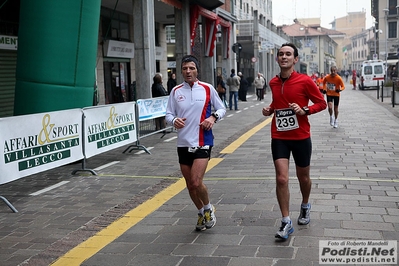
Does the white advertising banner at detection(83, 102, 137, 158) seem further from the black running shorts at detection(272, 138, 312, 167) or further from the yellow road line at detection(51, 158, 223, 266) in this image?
the black running shorts at detection(272, 138, 312, 167)

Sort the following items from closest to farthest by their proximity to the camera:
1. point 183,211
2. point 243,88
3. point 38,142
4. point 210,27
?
point 183,211
point 38,142
point 210,27
point 243,88

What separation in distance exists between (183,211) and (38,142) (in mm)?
2685

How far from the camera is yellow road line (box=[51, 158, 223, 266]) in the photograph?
4.68m

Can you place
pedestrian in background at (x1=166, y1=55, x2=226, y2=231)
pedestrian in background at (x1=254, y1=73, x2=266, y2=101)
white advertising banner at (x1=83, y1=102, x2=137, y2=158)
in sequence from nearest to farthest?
pedestrian in background at (x1=166, y1=55, x2=226, y2=231) → white advertising banner at (x1=83, y1=102, x2=137, y2=158) → pedestrian in background at (x1=254, y1=73, x2=266, y2=101)

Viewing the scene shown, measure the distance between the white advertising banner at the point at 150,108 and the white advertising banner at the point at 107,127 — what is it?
2.33 ft

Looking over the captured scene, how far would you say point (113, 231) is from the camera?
549 centimetres

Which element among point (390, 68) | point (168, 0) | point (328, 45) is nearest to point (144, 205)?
point (168, 0)

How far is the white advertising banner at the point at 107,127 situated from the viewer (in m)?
9.02

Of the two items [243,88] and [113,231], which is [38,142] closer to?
[113,231]

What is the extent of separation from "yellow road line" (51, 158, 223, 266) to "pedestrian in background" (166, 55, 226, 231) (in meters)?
0.91

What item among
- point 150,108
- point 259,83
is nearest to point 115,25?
point 259,83

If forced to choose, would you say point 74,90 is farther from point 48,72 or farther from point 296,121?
point 296,121

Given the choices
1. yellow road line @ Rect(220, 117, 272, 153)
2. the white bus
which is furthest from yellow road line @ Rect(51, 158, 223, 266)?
the white bus

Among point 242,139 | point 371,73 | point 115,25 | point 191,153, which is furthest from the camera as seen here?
point 371,73
